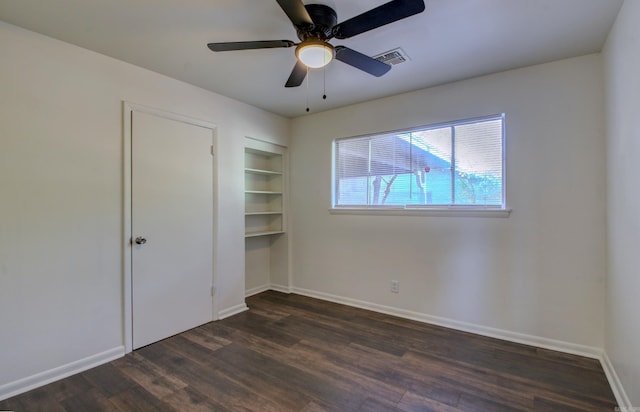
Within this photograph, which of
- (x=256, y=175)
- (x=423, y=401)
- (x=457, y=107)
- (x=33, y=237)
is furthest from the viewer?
(x=256, y=175)

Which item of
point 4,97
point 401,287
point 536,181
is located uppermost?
point 4,97

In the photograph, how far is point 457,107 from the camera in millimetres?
3096

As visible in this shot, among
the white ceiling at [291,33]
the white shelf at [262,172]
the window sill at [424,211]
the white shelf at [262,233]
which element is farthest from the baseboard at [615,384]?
the white shelf at [262,172]

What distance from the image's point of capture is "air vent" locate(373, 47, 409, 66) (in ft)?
8.20

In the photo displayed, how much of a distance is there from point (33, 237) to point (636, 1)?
4.07 metres

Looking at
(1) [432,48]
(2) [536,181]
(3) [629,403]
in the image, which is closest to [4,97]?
(1) [432,48]

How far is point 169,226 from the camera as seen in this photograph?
2.99 meters

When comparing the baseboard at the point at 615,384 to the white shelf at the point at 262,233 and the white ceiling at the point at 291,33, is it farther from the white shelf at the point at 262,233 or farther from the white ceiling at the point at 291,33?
the white shelf at the point at 262,233

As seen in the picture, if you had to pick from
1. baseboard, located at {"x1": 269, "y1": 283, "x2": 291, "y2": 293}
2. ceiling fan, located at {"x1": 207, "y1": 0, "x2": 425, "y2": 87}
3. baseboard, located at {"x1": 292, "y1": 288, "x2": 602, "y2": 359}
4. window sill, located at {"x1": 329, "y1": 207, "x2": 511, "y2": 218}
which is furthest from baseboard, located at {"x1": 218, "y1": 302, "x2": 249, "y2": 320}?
ceiling fan, located at {"x1": 207, "y1": 0, "x2": 425, "y2": 87}

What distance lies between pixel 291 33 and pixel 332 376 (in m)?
2.57

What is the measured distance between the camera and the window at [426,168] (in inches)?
117

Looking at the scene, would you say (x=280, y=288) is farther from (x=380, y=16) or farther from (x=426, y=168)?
(x=380, y=16)

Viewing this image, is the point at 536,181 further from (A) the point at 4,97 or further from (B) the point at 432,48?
(A) the point at 4,97

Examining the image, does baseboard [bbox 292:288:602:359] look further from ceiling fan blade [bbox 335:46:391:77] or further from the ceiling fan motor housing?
the ceiling fan motor housing
